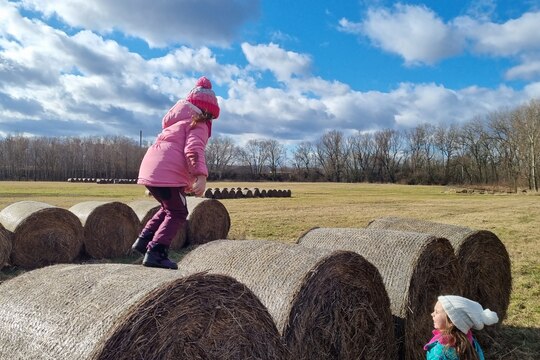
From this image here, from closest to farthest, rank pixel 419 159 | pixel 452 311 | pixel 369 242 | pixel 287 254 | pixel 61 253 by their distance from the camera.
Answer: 1. pixel 452 311
2. pixel 287 254
3. pixel 369 242
4. pixel 61 253
5. pixel 419 159

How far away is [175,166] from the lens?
14.1ft

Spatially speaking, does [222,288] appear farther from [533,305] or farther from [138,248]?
[533,305]

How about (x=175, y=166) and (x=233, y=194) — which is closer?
(x=175, y=166)

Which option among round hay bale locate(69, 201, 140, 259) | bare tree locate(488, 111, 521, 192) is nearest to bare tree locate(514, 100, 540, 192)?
bare tree locate(488, 111, 521, 192)

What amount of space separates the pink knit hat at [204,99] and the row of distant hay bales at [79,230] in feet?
19.8

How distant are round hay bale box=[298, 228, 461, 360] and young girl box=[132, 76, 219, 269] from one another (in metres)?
1.80

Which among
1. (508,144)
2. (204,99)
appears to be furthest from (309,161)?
(204,99)

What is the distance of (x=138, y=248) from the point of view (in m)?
4.45

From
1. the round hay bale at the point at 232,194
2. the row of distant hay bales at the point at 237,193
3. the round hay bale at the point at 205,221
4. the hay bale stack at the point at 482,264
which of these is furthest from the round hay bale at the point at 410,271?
the round hay bale at the point at 232,194

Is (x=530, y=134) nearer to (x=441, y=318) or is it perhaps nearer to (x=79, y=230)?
(x=79, y=230)

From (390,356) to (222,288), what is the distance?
7.89 ft

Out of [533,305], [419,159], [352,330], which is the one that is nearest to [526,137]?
[419,159]

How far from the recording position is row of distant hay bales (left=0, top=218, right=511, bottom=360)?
2477 mm

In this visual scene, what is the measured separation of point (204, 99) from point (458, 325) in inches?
118
